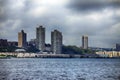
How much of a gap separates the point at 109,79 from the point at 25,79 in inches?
595

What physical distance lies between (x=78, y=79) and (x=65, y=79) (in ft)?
7.77

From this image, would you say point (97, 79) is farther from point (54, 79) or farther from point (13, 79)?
point (13, 79)

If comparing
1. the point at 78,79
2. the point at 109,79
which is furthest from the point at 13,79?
the point at 109,79

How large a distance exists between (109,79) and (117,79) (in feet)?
5.30

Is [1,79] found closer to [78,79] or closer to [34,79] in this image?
[34,79]

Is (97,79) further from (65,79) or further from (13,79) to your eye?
(13,79)

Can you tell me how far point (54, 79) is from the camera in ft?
208

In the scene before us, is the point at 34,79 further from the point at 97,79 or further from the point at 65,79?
the point at 97,79

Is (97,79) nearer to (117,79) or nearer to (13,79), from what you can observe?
(117,79)

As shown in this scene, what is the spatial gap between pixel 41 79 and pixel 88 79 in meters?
8.54

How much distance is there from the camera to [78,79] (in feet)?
208

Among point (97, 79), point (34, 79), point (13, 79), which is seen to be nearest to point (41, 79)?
point (34, 79)

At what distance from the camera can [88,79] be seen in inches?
2516

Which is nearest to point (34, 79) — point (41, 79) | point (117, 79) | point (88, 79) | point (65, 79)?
point (41, 79)
